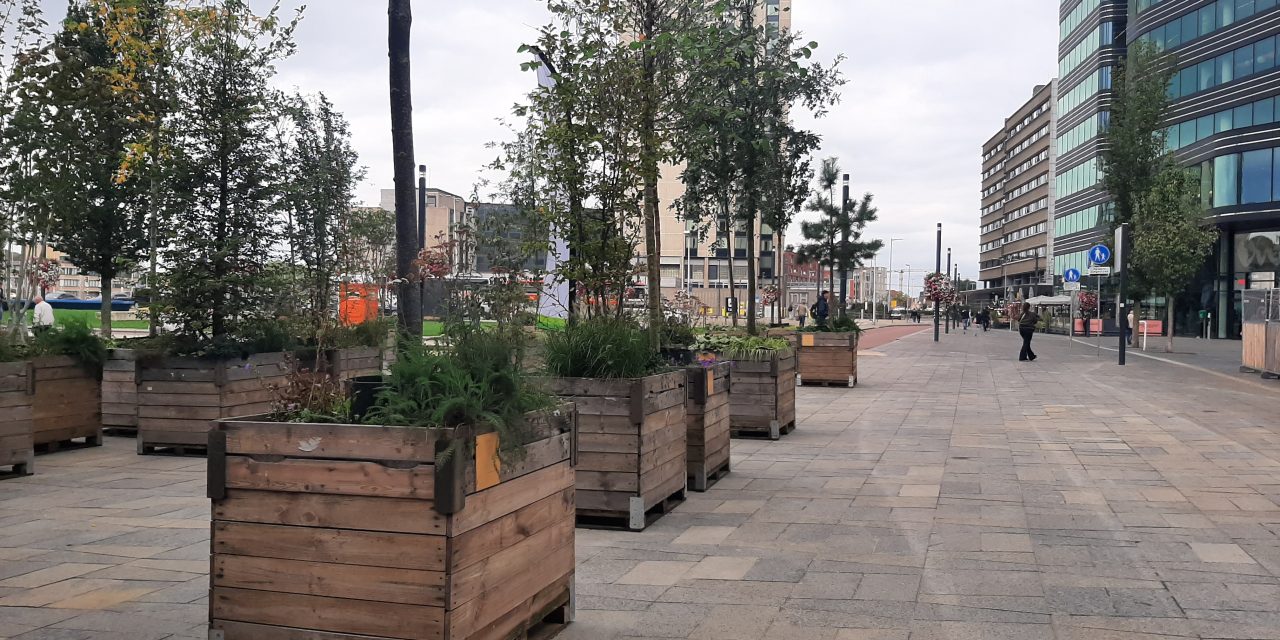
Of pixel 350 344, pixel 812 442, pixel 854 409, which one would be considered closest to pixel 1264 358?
pixel 854 409

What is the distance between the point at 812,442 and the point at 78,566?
734 cm

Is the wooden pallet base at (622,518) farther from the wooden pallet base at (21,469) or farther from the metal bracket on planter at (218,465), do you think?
the wooden pallet base at (21,469)

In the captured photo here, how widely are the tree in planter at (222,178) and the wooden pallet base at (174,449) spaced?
1.07 metres

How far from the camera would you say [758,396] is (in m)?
10.8

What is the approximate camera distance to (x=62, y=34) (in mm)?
12273

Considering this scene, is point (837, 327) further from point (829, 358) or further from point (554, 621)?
point (554, 621)

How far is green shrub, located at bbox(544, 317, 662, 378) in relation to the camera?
627 cm

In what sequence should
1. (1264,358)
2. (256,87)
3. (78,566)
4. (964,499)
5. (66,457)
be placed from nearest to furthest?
(78,566) < (964,499) < (66,457) < (256,87) < (1264,358)

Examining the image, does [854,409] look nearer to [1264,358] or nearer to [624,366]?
[624,366]

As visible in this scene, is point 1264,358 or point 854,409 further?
point 1264,358

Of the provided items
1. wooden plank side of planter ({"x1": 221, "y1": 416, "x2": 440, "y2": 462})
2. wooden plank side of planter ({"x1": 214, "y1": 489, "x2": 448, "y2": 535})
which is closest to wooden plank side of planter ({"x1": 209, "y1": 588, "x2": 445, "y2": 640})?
wooden plank side of planter ({"x1": 214, "y1": 489, "x2": 448, "y2": 535})

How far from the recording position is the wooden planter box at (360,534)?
10.9ft

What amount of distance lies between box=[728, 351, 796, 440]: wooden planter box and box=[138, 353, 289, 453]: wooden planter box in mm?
4792

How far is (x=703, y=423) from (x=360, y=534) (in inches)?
173
